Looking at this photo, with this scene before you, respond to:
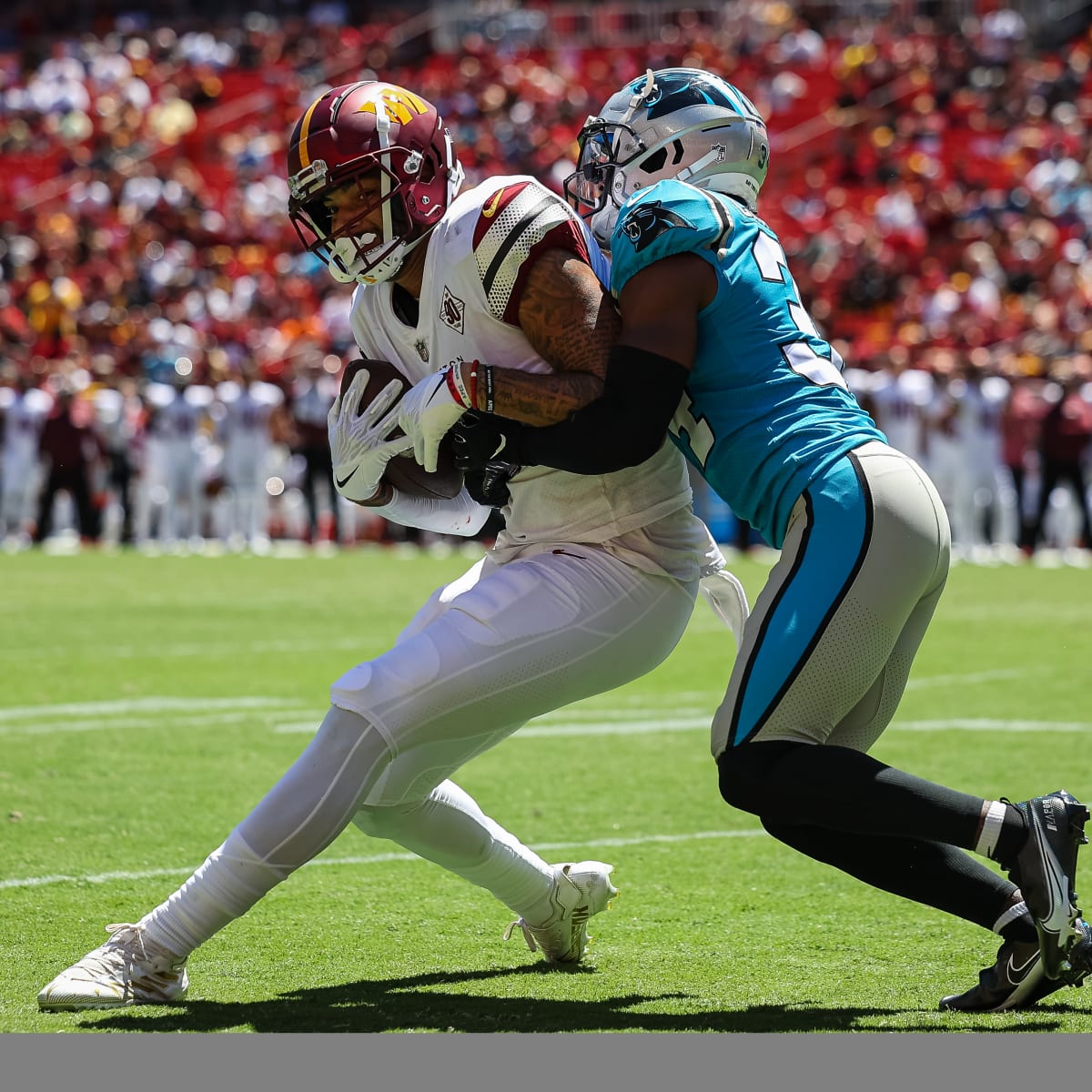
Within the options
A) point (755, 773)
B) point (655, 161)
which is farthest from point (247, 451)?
point (755, 773)

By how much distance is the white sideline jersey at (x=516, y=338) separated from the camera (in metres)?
3.77

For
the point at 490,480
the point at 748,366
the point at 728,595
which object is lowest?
the point at 728,595

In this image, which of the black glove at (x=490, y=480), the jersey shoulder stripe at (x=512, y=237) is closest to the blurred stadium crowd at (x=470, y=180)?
the black glove at (x=490, y=480)

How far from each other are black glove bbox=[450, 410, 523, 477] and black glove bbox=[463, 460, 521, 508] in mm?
50

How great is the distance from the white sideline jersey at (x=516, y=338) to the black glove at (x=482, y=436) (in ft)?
0.43

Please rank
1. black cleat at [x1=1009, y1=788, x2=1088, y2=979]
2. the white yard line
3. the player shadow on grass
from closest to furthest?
black cleat at [x1=1009, y1=788, x2=1088, y2=979] < the player shadow on grass < the white yard line

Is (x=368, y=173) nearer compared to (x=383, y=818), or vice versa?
(x=368, y=173)

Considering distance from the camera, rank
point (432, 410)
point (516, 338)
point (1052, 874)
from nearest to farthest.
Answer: point (1052, 874) < point (432, 410) < point (516, 338)

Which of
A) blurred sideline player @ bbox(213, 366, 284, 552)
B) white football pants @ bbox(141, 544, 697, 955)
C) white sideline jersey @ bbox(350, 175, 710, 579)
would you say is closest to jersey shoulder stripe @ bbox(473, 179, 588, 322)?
white sideline jersey @ bbox(350, 175, 710, 579)

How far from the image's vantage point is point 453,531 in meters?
4.23

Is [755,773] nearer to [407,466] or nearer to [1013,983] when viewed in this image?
[1013,983]

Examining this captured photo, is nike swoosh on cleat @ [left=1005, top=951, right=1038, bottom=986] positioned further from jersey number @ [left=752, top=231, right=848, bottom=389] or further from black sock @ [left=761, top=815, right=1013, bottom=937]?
jersey number @ [left=752, top=231, right=848, bottom=389]

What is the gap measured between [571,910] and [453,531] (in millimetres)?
933

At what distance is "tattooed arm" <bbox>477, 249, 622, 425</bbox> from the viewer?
368cm
